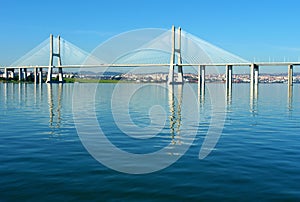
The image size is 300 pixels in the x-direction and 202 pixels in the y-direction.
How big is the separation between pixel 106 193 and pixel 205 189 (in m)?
1.71

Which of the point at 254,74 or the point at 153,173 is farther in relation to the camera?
the point at 254,74

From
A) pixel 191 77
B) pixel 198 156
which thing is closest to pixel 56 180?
pixel 198 156

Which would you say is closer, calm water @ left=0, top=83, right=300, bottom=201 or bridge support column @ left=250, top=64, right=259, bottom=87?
calm water @ left=0, top=83, right=300, bottom=201

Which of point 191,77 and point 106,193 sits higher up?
point 191,77

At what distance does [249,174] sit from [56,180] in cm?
376

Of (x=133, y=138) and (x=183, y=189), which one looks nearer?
(x=183, y=189)

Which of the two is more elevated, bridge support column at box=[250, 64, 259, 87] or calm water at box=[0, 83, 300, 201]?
bridge support column at box=[250, 64, 259, 87]

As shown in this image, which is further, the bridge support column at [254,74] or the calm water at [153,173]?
the bridge support column at [254,74]

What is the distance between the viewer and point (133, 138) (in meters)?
12.2

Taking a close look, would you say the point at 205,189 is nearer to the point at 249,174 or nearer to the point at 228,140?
the point at 249,174

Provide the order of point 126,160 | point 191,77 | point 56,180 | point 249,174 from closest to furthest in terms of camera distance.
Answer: point 56,180, point 249,174, point 126,160, point 191,77

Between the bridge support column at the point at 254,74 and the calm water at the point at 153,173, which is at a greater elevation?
the bridge support column at the point at 254,74

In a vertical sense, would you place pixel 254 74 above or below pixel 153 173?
above

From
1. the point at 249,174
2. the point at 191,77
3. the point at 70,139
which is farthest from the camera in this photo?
the point at 191,77
